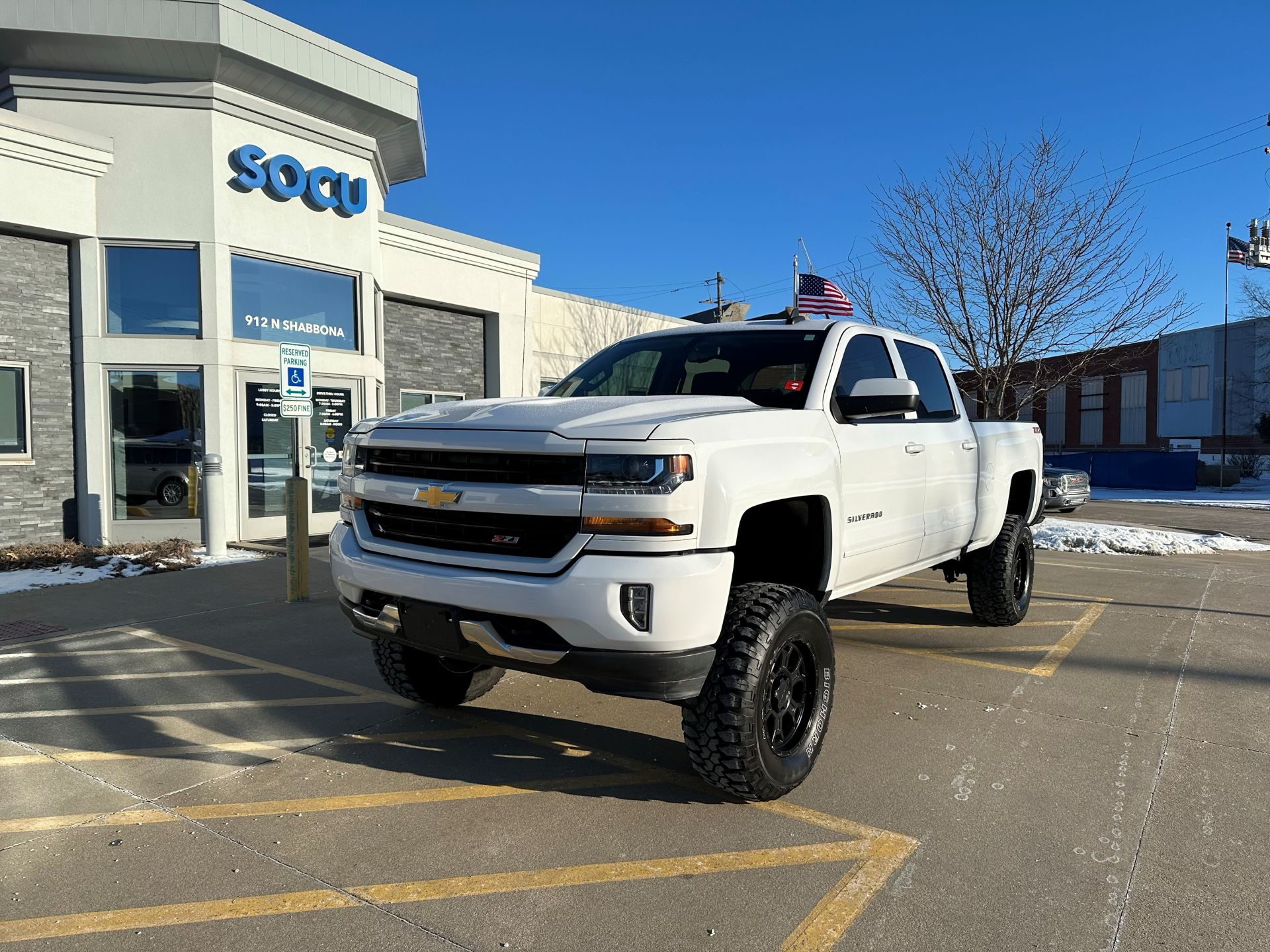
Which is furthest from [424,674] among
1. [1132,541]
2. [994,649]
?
[1132,541]

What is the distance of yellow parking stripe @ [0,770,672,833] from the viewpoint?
10.7 feet

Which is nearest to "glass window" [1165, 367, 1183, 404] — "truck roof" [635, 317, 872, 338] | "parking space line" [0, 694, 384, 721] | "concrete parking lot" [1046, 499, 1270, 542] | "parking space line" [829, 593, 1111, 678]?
"concrete parking lot" [1046, 499, 1270, 542]

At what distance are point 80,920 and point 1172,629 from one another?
7033 millimetres

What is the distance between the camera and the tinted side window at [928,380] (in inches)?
204

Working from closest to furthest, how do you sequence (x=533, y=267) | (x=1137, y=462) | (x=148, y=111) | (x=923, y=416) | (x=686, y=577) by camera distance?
(x=686, y=577) < (x=923, y=416) < (x=148, y=111) < (x=533, y=267) < (x=1137, y=462)

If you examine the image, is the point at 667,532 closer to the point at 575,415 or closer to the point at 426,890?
the point at 575,415

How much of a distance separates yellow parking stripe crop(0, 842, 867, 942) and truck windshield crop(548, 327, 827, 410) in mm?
1945

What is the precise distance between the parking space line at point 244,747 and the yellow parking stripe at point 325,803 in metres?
0.57

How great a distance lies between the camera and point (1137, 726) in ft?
14.1

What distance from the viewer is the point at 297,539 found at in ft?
23.9

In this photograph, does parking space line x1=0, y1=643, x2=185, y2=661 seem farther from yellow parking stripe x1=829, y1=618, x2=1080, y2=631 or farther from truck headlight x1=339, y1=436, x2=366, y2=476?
yellow parking stripe x1=829, y1=618, x2=1080, y2=631

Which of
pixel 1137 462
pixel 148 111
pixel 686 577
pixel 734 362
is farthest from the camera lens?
pixel 1137 462

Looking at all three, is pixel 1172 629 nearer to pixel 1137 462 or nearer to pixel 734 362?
pixel 734 362

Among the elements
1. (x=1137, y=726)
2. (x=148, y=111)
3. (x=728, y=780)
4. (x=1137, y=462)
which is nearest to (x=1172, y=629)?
(x=1137, y=726)
